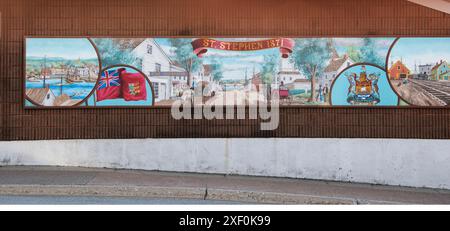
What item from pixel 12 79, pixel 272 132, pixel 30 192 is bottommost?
pixel 30 192

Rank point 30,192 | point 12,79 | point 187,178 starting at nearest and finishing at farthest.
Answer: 1. point 30,192
2. point 187,178
3. point 12,79

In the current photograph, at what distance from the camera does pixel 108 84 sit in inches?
376

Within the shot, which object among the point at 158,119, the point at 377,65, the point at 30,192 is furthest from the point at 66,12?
the point at 377,65

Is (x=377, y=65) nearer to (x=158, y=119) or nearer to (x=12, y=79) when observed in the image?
(x=158, y=119)

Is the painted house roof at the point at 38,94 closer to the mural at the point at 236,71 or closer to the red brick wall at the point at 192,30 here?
the mural at the point at 236,71

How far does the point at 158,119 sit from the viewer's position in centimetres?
964

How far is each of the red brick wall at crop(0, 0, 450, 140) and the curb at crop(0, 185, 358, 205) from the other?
201cm

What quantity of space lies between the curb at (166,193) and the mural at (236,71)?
224 cm

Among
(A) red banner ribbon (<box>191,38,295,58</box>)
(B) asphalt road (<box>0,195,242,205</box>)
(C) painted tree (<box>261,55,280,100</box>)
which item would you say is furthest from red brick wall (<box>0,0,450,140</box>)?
(B) asphalt road (<box>0,195,242,205</box>)

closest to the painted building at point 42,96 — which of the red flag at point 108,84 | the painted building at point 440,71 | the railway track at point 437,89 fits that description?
the red flag at point 108,84

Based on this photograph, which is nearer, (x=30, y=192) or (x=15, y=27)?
(x=30, y=192)

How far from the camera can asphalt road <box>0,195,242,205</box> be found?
23.4 feet

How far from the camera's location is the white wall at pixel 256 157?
9.62 meters

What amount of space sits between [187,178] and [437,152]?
487cm
